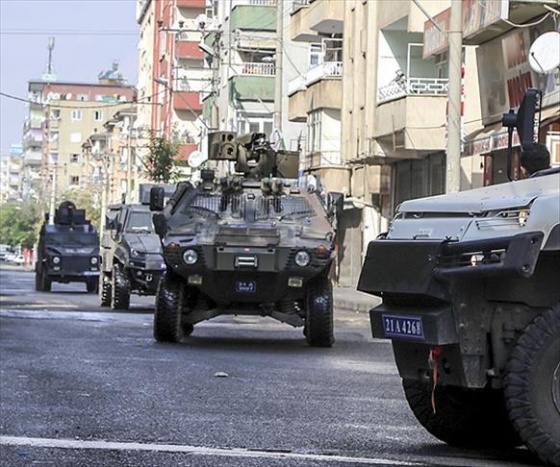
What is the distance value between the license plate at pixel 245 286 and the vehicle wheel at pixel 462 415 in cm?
891

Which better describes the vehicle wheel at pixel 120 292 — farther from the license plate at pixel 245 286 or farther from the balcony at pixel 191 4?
the balcony at pixel 191 4

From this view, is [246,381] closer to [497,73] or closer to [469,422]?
[469,422]

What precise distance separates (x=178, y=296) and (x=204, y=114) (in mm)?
58735

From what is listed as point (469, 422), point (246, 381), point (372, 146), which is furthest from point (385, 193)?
point (469, 422)

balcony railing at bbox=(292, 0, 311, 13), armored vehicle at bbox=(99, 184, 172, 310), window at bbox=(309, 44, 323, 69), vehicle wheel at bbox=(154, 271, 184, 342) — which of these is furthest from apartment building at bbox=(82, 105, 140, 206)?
vehicle wheel at bbox=(154, 271, 184, 342)

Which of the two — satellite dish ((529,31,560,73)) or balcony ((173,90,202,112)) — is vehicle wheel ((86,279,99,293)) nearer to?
satellite dish ((529,31,560,73))

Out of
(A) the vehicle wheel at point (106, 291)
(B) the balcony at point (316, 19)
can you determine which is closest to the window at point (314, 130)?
(B) the balcony at point (316, 19)

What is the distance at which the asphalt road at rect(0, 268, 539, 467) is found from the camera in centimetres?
809

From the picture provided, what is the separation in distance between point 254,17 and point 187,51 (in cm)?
2212

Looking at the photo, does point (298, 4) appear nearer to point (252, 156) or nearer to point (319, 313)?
point (252, 156)

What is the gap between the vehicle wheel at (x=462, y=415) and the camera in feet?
A: 28.2

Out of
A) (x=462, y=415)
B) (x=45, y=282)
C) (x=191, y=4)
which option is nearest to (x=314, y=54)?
(x=45, y=282)

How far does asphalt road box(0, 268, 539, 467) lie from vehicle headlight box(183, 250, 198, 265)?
983mm

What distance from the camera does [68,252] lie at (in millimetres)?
44250
